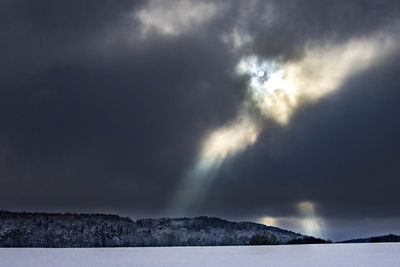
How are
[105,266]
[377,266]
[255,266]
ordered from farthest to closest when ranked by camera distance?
1. [105,266]
2. [255,266]
3. [377,266]

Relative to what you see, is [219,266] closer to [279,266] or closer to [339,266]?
[279,266]

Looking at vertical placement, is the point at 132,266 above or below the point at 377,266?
above

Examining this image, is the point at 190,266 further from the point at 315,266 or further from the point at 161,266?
the point at 315,266

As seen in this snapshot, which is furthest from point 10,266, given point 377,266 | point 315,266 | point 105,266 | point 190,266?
point 377,266

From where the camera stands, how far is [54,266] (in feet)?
357

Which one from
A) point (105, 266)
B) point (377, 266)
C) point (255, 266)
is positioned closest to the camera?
point (377, 266)

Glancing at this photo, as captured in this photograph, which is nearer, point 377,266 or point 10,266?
point 377,266

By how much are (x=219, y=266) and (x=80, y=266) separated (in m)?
32.1

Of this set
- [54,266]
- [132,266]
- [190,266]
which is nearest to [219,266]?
[190,266]

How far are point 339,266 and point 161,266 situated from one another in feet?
125

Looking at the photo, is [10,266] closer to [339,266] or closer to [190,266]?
[190,266]

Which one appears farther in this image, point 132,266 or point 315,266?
point 132,266

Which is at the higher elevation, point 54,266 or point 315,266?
point 54,266

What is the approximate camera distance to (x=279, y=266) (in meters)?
102
